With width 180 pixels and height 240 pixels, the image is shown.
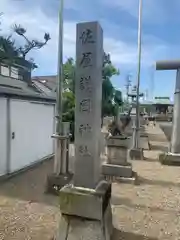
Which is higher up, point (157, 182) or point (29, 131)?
point (29, 131)

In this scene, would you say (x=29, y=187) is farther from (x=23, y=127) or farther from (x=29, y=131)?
(x=29, y=131)

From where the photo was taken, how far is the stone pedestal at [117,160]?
25.2 ft

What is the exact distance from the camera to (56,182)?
6562mm

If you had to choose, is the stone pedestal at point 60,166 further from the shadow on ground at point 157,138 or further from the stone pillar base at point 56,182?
the shadow on ground at point 157,138

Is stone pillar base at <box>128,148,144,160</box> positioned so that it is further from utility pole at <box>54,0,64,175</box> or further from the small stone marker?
the small stone marker

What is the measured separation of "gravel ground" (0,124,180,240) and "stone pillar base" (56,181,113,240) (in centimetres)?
67

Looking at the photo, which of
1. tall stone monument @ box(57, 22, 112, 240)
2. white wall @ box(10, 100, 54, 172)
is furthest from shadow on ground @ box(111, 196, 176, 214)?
white wall @ box(10, 100, 54, 172)

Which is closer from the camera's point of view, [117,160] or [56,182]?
[56,182]

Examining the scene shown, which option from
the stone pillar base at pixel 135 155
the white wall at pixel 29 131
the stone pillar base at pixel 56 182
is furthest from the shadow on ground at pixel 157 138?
the stone pillar base at pixel 56 182

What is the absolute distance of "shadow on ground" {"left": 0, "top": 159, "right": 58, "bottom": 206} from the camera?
243 inches

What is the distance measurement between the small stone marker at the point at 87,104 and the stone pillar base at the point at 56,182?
8.85ft

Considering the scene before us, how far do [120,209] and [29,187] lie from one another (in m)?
2.70

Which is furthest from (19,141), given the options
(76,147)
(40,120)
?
(76,147)

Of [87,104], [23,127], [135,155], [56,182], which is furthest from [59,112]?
[135,155]
